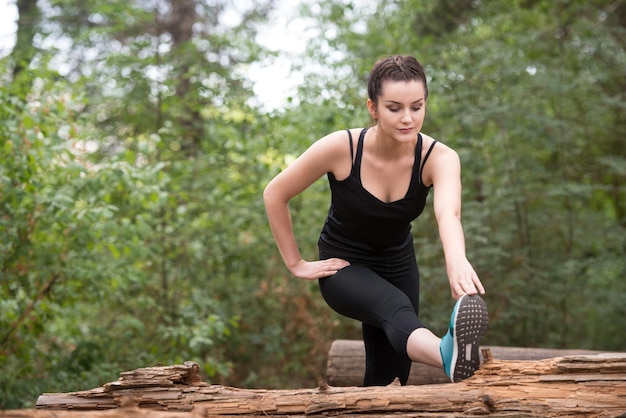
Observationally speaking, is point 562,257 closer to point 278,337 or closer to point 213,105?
point 278,337

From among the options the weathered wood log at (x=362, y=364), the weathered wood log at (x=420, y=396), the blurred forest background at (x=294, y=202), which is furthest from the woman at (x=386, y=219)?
the blurred forest background at (x=294, y=202)

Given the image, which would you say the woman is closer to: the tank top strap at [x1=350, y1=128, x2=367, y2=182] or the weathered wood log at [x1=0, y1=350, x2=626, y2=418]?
the tank top strap at [x1=350, y1=128, x2=367, y2=182]

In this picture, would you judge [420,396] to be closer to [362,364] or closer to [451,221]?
[451,221]

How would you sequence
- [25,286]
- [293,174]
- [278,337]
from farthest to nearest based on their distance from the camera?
[278,337], [25,286], [293,174]

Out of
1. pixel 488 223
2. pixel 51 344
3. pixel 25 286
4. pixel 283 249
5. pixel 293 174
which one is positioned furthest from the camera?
pixel 488 223

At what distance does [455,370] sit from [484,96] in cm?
515

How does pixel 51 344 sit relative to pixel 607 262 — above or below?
below

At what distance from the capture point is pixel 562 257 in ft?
25.8

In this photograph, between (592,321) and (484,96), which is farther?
(592,321)

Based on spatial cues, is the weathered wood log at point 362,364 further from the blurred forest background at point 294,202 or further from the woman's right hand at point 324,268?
the woman's right hand at point 324,268

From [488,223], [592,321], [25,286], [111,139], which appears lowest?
[592,321]

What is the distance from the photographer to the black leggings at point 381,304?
2973 mm

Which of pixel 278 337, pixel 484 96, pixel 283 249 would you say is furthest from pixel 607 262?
pixel 283 249

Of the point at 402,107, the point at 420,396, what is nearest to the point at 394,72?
the point at 402,107
